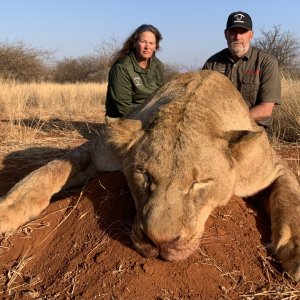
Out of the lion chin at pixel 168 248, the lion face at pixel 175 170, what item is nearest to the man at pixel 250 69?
the lion face at pixel 175 170

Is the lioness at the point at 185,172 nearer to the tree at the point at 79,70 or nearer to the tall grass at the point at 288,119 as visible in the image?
the tall grass at the point at 288,119

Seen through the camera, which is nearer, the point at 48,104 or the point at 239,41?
the point at 239,41

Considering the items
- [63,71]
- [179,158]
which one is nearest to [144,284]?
[179,158]

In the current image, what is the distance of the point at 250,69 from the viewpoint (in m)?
6.09

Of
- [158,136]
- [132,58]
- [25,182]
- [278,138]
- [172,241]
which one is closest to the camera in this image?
[172,241]

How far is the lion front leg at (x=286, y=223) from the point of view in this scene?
302 centimetres

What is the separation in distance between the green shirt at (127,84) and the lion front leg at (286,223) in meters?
3.59

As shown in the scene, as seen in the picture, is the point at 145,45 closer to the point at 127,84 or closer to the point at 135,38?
the point at 135,38

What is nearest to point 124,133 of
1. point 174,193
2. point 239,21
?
point 174,193

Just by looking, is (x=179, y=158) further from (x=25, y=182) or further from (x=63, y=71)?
(x=63, y=71)

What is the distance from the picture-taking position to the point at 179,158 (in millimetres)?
2838

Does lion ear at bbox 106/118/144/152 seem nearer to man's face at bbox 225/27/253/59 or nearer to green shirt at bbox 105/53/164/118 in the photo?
man's face at bbox 225/27/253/59

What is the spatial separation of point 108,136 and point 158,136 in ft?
1.48

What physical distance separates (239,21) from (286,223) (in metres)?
3.43
